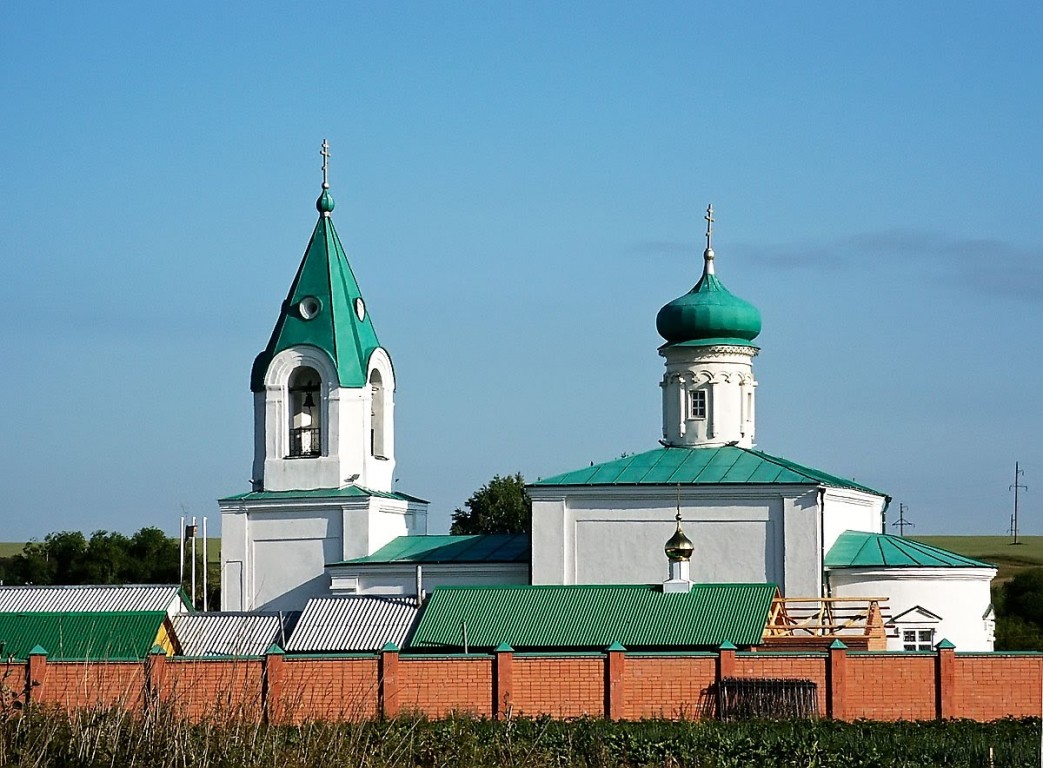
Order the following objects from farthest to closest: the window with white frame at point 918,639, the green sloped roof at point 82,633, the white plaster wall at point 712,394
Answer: the white plaster wall at point 712,394 → the window with white frame at point 918,639 → the green sloped roof at point 82,633

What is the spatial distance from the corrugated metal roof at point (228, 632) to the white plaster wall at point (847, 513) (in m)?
6.85

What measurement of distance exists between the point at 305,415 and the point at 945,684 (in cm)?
1112

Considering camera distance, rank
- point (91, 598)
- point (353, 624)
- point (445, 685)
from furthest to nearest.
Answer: point (91, 598) → point (353, 624) → point (445, 685)

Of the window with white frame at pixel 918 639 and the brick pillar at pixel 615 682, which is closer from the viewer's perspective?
the brick pillar at pixel 615 682

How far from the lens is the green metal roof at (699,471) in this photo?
26.2 meters

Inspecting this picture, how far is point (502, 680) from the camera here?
20.3m

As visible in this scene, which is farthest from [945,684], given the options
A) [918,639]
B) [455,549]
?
[455,549]

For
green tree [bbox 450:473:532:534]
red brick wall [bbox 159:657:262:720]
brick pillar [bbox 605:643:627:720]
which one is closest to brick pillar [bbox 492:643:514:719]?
brick pillar [bbox 605:643:627:720]

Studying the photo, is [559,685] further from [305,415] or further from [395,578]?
[305,415]

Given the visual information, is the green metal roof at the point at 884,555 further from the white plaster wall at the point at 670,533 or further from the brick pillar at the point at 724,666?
the brick pillar at the point at 724,666

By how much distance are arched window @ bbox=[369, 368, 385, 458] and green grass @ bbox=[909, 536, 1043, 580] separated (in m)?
24.9

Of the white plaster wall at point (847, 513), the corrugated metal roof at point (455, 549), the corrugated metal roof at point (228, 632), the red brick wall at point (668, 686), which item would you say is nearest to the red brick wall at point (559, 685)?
the red brick wall at point (668, 686)

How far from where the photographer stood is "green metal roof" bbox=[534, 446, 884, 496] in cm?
2619

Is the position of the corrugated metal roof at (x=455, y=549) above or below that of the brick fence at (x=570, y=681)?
above
